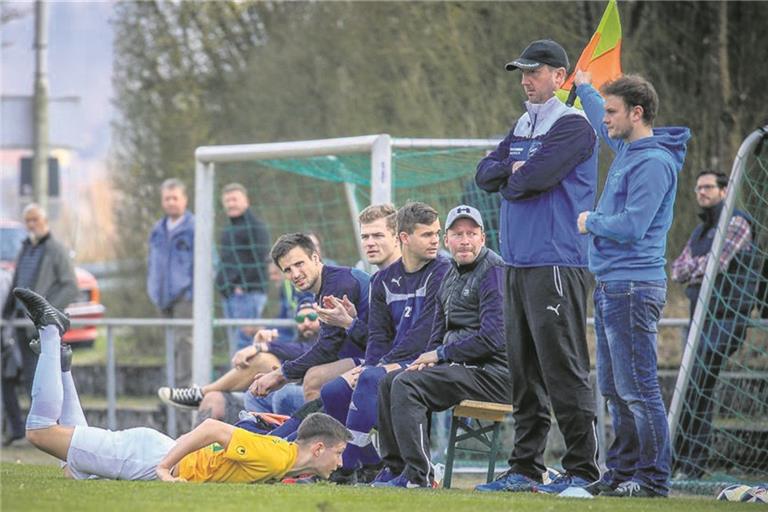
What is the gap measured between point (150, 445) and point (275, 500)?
5.51 ft

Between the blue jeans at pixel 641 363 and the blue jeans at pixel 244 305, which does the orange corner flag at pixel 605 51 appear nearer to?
the blue jeans at pixel 641 363

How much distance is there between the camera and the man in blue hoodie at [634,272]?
7.82 metres

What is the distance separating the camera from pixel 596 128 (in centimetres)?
847

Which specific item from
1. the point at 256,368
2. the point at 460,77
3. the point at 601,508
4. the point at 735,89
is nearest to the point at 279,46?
the point at 460,77

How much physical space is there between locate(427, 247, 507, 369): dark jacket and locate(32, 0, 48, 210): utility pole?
1132 centimetres

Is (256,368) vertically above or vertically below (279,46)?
below

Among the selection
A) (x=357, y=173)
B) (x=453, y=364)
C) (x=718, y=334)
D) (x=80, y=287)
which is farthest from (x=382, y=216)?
(x=80, y=287)

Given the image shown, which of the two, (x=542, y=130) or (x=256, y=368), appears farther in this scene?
(x=256, y=368)

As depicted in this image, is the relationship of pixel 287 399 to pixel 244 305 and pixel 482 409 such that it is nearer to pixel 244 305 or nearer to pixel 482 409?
pixel 482 409

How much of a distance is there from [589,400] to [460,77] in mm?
9807

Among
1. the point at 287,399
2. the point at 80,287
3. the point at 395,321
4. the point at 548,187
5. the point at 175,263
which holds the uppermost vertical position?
the point at 548,187

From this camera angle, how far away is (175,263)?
14.9m

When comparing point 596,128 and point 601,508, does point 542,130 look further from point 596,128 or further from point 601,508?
point 601,508

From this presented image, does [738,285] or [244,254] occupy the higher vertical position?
[244,254]
